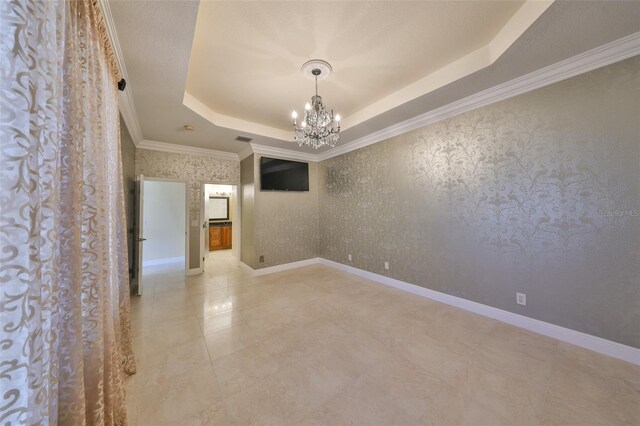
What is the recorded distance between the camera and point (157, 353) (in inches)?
82.3

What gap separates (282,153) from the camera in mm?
4797

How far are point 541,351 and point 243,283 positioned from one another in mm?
3965

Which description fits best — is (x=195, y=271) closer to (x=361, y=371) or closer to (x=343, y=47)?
(x=361, y=371)

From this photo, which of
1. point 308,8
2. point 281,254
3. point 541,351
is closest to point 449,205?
point 541,351

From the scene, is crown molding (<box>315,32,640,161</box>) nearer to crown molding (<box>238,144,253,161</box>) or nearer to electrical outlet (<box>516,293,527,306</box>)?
electrical outlet (<box>516,293,527,306</box>)

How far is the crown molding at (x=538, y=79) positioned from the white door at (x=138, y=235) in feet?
14.0

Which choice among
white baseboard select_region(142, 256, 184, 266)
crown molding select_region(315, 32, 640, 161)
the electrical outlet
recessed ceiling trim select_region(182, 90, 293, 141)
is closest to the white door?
recessed ceiling trim select_region(182, 90, 293, 141)

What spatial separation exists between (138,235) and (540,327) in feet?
17.8

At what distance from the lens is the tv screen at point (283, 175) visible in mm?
4547

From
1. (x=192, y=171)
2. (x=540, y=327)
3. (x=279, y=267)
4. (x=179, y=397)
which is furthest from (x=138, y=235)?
(x=540, y=327)

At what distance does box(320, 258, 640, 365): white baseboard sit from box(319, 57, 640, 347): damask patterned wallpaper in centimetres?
6

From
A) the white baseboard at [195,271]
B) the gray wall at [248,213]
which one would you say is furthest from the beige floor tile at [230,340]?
the white baseboard at [195,271]

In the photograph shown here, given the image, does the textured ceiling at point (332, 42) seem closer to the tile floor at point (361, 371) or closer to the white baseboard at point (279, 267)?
the tile floor at point (361, 371)

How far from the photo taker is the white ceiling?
1.69 metres
